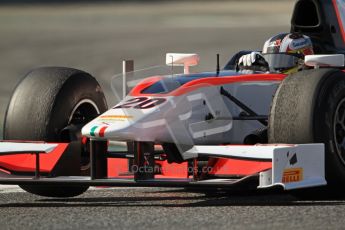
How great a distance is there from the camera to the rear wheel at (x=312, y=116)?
9.72 m

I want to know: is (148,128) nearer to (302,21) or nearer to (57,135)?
(57,135)

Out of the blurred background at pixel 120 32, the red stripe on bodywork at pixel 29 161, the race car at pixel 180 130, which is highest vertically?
the race car at pixel 180 130

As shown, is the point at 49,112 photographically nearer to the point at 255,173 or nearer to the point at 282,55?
the point at 255,173

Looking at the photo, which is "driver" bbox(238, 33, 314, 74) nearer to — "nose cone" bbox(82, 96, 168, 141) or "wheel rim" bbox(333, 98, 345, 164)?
"wheel rim" bbox(333, 98, 345, 164)

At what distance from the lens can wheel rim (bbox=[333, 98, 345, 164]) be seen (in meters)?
9.96

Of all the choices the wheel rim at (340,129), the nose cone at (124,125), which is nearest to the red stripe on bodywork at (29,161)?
the nose cone at (124,125)

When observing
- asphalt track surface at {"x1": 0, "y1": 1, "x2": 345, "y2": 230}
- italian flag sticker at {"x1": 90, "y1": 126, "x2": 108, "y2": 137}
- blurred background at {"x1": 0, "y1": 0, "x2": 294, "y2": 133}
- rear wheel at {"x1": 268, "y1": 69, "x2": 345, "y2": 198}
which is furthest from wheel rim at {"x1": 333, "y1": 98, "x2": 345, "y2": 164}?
blurred background at {"x1": 0, "y1": 0, "x2": 294, "y2": 133}

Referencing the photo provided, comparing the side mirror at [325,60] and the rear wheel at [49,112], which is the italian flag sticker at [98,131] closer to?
the rear wheel at [49,112]

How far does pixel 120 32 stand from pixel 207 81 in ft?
68.7

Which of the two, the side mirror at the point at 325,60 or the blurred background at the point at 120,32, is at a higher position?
the side mirror at the point at 325,60

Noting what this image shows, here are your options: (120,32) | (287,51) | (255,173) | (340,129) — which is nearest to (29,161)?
(255,173)

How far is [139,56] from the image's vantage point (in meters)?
24.2

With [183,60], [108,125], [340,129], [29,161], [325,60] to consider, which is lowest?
[29,161]

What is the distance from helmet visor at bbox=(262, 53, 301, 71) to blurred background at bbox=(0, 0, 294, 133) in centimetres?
740
